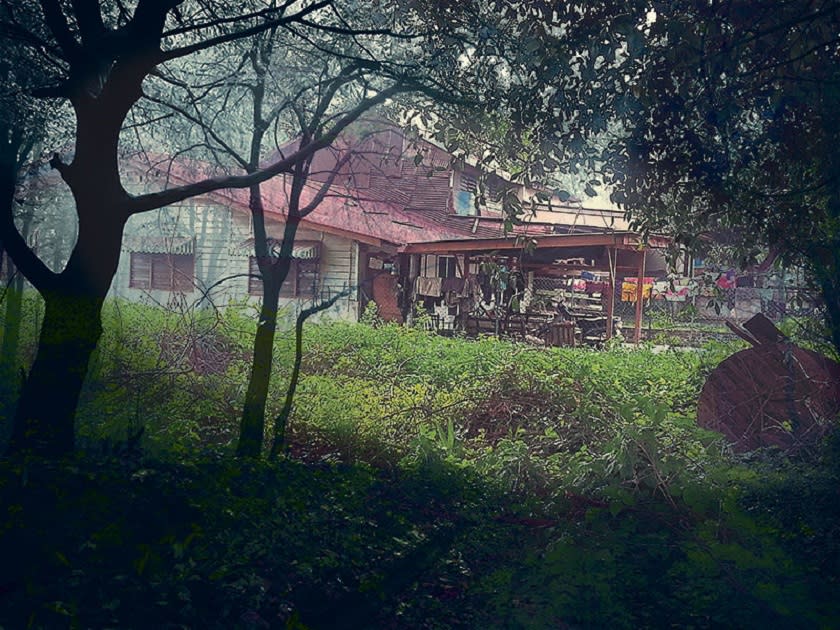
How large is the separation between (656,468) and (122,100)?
16.6 ft

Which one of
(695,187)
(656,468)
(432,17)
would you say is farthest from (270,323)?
(695,187)

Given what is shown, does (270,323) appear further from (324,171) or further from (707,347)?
(707,347)

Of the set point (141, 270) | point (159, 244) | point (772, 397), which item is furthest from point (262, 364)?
point (772, 397)

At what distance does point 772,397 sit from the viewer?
7543 millimetres

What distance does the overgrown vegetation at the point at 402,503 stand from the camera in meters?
4.11

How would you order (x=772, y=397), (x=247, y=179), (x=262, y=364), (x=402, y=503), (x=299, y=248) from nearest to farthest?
(x=247, y=179)
(x=402, y=503)
(x=262, y=364)
(x=772, y=397)
(x=299, y=248)

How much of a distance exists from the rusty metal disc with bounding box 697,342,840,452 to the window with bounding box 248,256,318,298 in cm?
457

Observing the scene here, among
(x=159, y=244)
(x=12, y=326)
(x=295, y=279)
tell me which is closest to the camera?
(x=12, y=326)

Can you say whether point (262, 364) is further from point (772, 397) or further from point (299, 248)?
point (772, 397)

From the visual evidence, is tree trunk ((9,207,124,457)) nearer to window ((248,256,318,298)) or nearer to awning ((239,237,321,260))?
window ((248,256,318,298))

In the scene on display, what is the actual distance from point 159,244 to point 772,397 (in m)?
6.68

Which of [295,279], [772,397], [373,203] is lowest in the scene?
[772,397]

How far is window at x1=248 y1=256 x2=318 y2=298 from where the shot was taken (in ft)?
24.0

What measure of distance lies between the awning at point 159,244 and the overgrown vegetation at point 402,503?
0.73m
